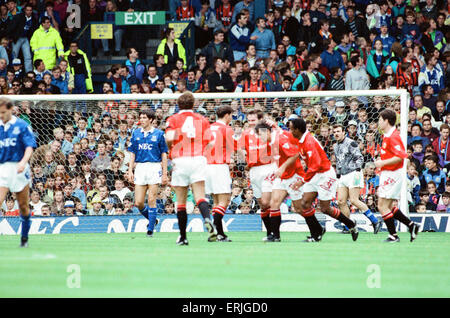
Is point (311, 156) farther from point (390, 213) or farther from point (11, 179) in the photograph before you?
point (11, 179)

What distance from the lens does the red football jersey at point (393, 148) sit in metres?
10.9

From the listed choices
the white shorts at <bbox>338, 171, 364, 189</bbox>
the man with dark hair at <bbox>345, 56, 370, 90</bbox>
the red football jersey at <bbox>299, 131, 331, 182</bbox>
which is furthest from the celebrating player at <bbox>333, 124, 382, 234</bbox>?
the man with dark hair at <bbox>345, 56, 370, 90</bbox>

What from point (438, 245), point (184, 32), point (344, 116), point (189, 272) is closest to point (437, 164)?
point (344, 116)

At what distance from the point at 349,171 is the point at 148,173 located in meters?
3.67

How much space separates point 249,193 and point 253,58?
4.71m

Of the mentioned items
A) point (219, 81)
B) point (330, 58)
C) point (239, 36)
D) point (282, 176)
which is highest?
point (239, 36)

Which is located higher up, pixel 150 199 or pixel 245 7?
pixel 245 7

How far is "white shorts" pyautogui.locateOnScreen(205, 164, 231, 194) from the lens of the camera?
11.4 metres

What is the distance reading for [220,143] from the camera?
443 inches

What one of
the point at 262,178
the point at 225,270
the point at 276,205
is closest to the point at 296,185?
the point at 276,205

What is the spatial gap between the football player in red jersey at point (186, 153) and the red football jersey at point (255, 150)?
1410mm

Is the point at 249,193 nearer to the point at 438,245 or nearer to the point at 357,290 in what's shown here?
the point at 438,245
